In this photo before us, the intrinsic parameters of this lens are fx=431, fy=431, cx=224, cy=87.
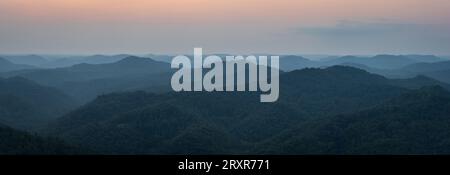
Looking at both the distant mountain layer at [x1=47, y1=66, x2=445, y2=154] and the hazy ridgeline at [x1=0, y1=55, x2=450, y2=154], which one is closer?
the hazy ridgeline at [x1=0, y1=55, x2=450, y2=154]

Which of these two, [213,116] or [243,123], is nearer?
[243,123]

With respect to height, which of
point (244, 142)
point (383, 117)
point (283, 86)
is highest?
point (283, 86)

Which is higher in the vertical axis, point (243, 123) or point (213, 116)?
point (213, 116)

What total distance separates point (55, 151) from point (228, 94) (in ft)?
263

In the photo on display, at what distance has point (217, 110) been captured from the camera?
393 feet

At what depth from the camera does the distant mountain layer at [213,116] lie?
81.1m

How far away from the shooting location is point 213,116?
115 metres

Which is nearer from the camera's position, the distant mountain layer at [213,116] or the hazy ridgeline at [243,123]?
the hazy ridgeline at [243,123]

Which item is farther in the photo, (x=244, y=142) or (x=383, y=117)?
(x=244, y=142)

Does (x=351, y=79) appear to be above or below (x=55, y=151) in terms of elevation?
above

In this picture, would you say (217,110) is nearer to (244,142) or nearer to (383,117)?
(244,142)

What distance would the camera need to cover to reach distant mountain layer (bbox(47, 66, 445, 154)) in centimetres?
8106

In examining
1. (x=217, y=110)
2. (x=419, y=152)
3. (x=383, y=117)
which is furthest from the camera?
(x=217, y=110)

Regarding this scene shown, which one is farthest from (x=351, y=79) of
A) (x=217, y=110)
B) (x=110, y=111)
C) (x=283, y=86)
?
(x=110, y=111)
